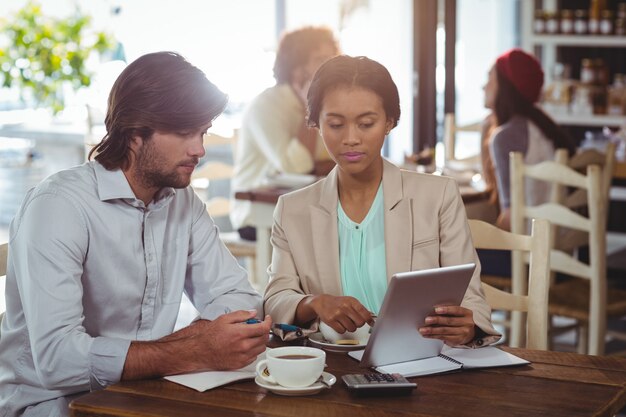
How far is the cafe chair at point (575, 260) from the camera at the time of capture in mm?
3025

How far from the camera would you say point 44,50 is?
5.29 m

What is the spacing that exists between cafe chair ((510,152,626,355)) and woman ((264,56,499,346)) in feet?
3.67

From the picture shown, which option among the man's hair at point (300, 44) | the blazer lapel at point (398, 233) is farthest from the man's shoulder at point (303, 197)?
the man's hair at point (300, 44)

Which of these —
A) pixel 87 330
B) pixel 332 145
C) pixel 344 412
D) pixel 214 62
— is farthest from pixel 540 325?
pixel 214 62

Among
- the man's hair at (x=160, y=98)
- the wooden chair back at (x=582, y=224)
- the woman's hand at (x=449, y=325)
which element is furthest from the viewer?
the wooden chair back at (x=582, y=224)

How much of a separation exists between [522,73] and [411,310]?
2.40 metres

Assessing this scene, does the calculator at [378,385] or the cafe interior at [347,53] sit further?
the cafe interior at [347,53]

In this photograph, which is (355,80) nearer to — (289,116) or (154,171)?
(154,171)

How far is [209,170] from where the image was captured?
429 cm

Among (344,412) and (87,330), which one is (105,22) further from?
(344,412)

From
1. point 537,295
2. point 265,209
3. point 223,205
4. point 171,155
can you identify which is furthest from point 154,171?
point 223,205

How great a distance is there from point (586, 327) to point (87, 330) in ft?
6.44

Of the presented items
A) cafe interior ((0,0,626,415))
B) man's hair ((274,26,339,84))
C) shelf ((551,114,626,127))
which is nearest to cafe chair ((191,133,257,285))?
cafe interior ((0,0,626,415))

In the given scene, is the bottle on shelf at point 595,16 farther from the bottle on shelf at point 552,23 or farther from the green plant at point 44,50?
the green plant at point 44,50
